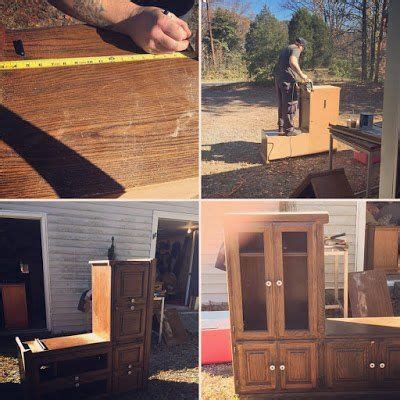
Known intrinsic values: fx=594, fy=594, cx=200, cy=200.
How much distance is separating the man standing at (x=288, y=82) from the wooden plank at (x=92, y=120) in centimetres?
47

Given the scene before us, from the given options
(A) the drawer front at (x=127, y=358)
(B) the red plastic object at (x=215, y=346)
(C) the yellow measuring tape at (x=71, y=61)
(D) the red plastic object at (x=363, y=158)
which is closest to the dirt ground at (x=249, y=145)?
(D) the red plastic object at (x=363, y=158)

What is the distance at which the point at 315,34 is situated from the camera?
3248mm

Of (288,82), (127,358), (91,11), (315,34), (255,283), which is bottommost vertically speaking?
(127,358)

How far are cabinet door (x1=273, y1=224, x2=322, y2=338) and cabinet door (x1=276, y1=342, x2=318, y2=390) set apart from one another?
2.8 inches

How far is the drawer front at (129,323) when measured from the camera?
3.46 m

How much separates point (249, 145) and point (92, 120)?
887 mm

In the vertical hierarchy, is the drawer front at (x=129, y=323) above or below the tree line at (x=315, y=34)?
below

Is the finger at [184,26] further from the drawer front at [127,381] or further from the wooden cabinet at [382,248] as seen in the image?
the drawer front at [127,381]

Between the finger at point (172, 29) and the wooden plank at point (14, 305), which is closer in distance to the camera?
the finger at point (172, 29)

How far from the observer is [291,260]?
3.39 meters

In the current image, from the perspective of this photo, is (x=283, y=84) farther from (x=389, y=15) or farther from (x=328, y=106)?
(x=389, y=15)

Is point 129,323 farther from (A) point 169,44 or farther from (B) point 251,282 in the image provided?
(A) point 169,44

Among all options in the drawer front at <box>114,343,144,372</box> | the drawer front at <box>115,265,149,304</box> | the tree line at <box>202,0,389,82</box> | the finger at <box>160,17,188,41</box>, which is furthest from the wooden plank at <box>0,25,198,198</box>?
the drawer front at <box>114,343,144,372</box>

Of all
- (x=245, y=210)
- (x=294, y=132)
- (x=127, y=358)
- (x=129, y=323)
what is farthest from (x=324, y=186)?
(x=127, y=358)
